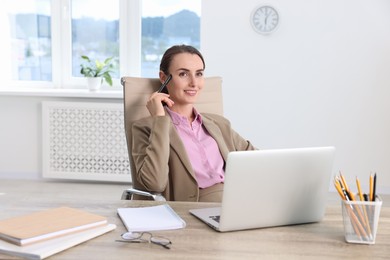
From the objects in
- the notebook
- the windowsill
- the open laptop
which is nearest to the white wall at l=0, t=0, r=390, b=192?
the windowsill

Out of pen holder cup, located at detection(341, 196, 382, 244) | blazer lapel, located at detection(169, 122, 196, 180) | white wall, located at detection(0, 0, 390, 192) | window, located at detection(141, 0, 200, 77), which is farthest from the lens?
window, located at detection(141, 0, 200, 77)

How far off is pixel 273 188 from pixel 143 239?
37 centimetres

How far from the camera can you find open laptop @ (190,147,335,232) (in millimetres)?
1467

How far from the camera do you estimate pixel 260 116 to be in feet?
14.3

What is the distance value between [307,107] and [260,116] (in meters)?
0.36

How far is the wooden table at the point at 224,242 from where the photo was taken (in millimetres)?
Answer: 1337

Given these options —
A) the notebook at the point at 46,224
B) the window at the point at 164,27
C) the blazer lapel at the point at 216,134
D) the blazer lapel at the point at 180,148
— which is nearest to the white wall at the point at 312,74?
the window at the point at 164,27

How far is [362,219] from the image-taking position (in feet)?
4.72

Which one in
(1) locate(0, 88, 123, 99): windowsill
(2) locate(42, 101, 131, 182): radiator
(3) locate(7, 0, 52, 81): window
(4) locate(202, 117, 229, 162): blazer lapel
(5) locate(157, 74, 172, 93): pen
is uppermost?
(3) locate(7, 0, 52, 81): window

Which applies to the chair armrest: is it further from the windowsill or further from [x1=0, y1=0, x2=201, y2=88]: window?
[x1=0, y1=0, x2=201, y2=88]: window

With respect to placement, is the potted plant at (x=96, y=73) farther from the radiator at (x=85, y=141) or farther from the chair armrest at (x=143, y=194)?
the chair armrest at (x=143, y=194)

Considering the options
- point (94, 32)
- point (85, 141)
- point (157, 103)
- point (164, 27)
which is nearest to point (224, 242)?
point (157, 103)

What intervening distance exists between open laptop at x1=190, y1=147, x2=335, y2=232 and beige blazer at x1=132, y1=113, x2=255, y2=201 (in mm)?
512

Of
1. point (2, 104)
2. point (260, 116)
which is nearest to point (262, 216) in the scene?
point (260, 116)
